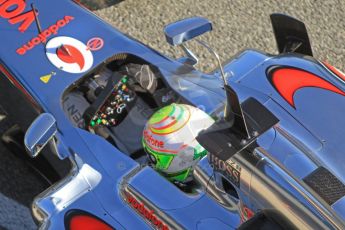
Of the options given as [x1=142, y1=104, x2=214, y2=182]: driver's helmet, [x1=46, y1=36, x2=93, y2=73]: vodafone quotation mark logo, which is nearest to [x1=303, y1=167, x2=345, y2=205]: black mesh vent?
[x1=142, y1=104, x2=214, y2=182]: driver's helmet

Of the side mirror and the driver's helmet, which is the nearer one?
the driver's helmet

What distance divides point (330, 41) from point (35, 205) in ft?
9.41

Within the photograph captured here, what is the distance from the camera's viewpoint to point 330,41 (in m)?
5.05

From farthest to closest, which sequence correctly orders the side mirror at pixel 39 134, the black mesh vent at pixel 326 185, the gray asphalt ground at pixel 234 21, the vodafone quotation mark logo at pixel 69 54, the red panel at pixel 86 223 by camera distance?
the gray asphalt ground at pixel 234 21 < the vodafone quotation mark logo at pixel 69 54 < the side mirror at pixel 39 134 < the red panel at pixel 86 223 < the black mesh vent at pixel 326 185

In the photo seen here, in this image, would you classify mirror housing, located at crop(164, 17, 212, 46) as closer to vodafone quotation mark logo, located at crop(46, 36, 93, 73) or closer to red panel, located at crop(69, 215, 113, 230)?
vodafone quotation mark logo, located at crop(46, 36, 93, 73)

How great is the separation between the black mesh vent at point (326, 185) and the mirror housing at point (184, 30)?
1.13 meters

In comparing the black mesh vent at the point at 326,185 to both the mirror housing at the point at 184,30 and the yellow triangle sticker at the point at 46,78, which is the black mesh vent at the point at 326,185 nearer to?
the mirror housing at the point at 184,30

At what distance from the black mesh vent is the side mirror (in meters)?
1.38

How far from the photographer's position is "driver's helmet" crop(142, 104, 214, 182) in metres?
3.05

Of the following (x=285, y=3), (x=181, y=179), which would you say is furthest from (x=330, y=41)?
(x=181, y=179)

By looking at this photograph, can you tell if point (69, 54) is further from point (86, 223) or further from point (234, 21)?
point (234, 21)

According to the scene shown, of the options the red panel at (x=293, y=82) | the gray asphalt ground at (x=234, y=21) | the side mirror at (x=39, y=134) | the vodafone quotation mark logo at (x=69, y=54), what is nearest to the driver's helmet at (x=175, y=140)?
the side mirror at (x=39, y=134)

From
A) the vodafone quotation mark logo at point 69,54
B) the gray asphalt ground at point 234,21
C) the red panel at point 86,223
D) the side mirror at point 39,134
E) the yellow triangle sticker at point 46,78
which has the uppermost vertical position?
the vodafone quotation mark logo at point 69,54

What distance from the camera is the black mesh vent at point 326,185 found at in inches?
103
